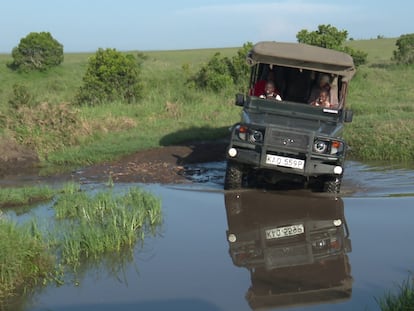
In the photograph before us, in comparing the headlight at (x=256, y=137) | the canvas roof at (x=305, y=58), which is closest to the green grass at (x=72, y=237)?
the headlight at (x=256, y=137)

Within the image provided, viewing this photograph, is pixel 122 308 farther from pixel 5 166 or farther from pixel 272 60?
pixel 5 166

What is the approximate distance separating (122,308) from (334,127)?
497cm

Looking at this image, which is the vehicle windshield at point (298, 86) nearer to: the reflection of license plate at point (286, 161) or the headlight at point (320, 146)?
the headlight at point (320, 146)

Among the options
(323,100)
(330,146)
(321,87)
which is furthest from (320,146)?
(321,87)

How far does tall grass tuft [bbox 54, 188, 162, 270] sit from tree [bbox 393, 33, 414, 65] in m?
26.6

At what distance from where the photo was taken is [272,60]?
31.2ft

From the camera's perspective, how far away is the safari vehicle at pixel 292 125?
8.41 metres

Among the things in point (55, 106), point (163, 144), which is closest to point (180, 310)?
point (163, 144)

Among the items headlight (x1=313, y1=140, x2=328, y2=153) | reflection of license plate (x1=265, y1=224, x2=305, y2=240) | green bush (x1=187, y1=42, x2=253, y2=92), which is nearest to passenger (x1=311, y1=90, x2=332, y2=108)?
headlight (x1=313, y1=140, x2=328, y2=153)

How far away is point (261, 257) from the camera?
19.9 ft

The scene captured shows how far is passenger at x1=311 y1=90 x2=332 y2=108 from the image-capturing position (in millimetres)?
9372

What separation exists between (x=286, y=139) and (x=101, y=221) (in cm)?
278

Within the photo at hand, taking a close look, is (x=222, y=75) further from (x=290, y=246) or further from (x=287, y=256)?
(x=287, y=256)

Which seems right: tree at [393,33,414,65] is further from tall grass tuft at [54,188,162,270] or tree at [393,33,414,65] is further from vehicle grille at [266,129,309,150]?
tall grass tuft at [54,188,162,270]
